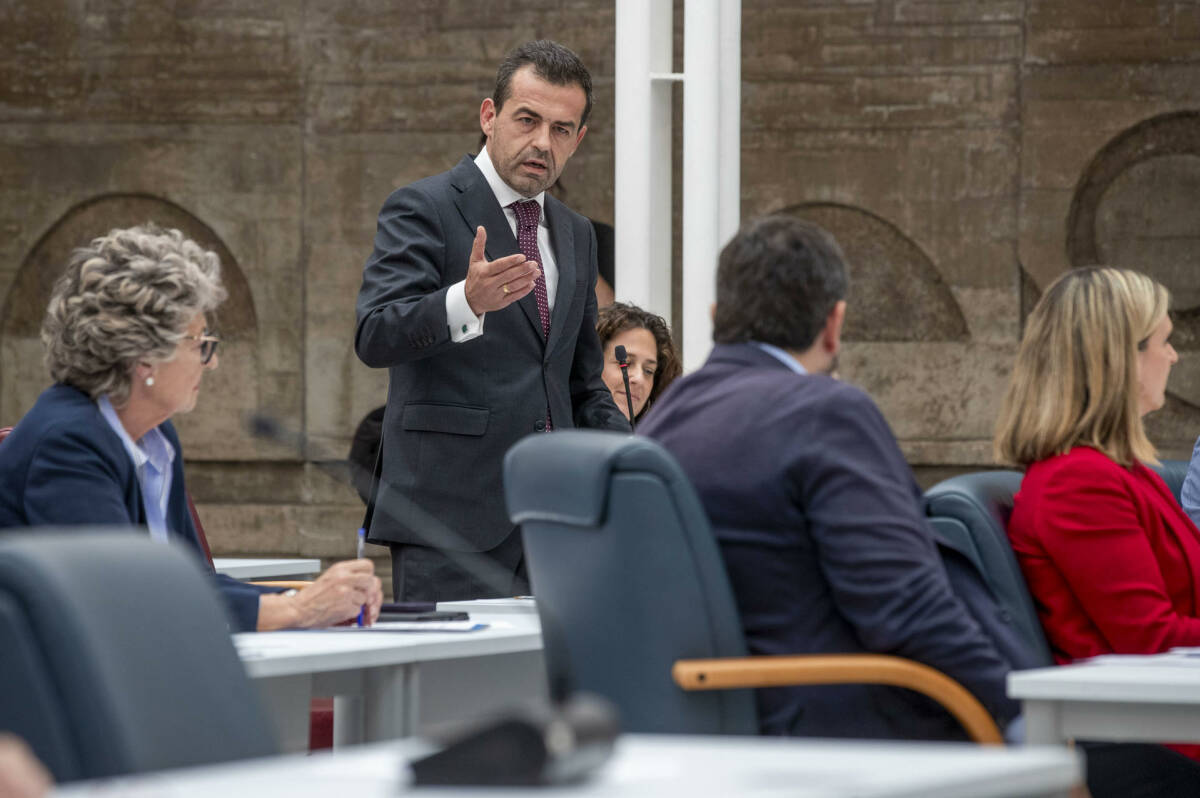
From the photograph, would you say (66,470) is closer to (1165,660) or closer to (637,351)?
(1165,660)

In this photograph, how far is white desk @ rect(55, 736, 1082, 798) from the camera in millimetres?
1170

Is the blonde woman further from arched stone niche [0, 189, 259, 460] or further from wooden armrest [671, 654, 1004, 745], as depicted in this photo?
arched stone niche [0, 189, 259, 460]

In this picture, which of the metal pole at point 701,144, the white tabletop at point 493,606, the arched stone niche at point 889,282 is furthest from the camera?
the arched stone niche at point 889,282

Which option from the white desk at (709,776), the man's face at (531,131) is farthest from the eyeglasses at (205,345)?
the white desk at (709,776)

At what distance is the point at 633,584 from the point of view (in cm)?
220

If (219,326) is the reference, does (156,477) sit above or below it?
above

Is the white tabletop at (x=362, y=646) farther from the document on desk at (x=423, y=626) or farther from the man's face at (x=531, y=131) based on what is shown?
the man's face at (x=531, y=131)

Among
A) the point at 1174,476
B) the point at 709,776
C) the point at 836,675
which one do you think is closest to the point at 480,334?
the point at 836,675

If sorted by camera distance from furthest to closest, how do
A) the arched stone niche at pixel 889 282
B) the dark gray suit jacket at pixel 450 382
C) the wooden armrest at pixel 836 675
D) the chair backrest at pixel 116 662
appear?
the arched stone niche at pixel 889 282, the dark gray suit jacket at pixel 450 382, the wooden armrest at pixel 836 675, the chair backrest at pixel 116 662

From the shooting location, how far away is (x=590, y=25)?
10047 millimetres

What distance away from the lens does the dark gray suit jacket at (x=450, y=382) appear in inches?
133

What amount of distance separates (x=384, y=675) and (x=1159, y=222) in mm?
8127

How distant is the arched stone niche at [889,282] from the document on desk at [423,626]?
7.41 meters

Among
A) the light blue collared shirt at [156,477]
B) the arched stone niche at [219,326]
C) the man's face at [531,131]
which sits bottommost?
the arched stone niche at [219,326]
